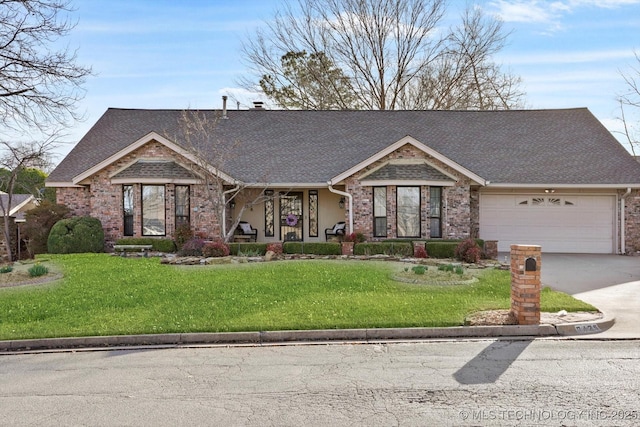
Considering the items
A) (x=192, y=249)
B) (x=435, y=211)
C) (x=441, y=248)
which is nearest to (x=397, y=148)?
(x=435, y=211)

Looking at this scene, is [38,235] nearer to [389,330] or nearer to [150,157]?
[150,157]

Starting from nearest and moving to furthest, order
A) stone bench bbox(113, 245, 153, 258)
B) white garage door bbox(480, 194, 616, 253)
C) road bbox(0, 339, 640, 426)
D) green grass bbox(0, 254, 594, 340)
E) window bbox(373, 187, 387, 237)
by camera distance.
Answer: road bbox(0, 339, 640, 426) → green grass bbox(0, 254, 594, 340) → stone bench bbox(113, 245, 153, 258) → window bbox(373, 187, 387, 237) → white garage door bbox(480, 194, 616, 253)

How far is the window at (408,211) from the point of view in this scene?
20156 mm

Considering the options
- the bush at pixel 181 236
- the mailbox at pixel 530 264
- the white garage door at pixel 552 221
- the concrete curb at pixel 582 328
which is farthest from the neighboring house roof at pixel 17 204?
the concrete curb at pixel 582 328

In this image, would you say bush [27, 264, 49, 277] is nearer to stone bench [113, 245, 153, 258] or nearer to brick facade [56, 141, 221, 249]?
stone bench [113, 245, 153, 258]

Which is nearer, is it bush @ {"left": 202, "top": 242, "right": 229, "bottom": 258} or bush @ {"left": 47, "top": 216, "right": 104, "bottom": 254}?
bush @ {"left": 202, "top": 242, "right": 229, "bottom": 258}

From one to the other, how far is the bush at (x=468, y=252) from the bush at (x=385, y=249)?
1.66 meters

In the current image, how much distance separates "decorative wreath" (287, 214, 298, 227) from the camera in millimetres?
22625

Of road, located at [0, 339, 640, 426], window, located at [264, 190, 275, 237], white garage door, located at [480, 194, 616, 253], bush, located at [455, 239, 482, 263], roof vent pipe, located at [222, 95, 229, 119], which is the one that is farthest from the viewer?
roof vent pipe, located at [222, 95, 229, 119]

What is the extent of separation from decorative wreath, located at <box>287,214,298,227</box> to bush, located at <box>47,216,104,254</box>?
7.07 metres

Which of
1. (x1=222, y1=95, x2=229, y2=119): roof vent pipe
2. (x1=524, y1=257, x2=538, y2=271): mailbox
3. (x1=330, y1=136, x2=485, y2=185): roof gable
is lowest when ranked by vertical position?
(x1=524, y1=257, x2=538, y2=271): mailbox

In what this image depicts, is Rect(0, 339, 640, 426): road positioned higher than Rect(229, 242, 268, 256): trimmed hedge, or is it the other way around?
Rect(229, 242, 268, 256): trimmed hedge

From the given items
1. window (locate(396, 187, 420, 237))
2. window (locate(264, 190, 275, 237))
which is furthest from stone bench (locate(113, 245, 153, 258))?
window (locate(396, 187, 420, 237))

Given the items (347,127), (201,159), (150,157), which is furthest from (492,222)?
(150,157)
